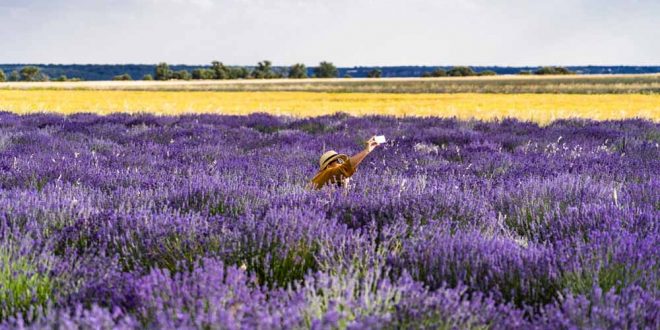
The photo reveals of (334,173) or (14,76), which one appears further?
(14,76)

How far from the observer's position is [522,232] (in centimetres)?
355

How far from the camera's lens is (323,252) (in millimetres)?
2457

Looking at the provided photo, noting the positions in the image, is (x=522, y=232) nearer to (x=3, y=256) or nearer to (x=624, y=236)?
(x=624, y=236)

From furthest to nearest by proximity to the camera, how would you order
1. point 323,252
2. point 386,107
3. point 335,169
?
1. point 386,107
2. point 335,169
3. point 323,252

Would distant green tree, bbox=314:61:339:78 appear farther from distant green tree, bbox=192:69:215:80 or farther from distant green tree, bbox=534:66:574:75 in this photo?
distant green tree, bbox=534:66:574:75

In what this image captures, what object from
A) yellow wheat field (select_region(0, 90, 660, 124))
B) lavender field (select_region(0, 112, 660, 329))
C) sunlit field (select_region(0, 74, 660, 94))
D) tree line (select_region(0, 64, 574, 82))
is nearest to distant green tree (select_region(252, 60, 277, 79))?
tree line (select_region(0, 64, 574, 82))

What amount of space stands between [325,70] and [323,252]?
133m

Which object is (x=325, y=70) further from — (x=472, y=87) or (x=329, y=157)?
(x=329, y=157)

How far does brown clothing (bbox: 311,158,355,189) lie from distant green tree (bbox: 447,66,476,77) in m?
108

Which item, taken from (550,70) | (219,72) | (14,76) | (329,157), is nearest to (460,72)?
(550,70)

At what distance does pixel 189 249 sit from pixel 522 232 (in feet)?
5.92

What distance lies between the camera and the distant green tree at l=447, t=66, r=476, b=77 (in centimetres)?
11150

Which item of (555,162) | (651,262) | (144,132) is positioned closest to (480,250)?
(651,262)

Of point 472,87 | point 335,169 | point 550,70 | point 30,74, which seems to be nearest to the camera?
point 335,169
